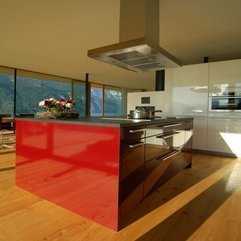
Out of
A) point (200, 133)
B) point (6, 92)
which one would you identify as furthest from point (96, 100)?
point (200, 133)

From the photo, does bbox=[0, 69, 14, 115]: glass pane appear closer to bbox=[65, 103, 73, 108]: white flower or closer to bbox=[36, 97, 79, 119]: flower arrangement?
bbox=[36, 97, 79, 119]: flower arrangement

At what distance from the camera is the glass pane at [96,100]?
1045 centimetres

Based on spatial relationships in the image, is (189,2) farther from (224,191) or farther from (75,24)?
(224,191)

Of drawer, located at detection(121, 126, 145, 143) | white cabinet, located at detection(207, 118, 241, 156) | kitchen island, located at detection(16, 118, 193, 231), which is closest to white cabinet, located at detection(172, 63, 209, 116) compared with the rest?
white cabinet, located at detection(207, 118, 241, 156)

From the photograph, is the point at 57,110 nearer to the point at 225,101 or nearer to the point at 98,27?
the point at 98,27

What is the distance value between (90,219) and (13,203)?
33.8 inches

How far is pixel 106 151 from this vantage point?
1.68 meters

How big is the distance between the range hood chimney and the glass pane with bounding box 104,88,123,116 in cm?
851

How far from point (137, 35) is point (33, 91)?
6.85 meters

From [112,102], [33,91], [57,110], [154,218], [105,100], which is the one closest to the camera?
[154,218]

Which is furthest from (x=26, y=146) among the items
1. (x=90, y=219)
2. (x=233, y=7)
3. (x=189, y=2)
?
(x=233, y=7)

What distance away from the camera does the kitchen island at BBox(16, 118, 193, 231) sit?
1.66 m

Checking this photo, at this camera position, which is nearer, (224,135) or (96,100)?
(224,135)

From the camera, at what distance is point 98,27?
336 centimetres
